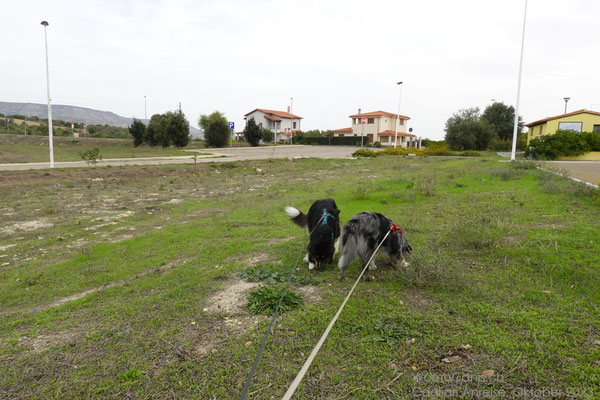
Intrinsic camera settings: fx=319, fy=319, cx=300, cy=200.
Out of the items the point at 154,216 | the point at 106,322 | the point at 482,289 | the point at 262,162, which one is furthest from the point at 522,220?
the point at 262,162

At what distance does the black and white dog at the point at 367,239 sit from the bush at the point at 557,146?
24.5 metres

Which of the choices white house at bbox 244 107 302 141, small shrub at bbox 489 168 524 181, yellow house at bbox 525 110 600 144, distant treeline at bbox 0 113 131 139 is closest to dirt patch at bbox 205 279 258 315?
small shrub at bbox 489 168 524 181

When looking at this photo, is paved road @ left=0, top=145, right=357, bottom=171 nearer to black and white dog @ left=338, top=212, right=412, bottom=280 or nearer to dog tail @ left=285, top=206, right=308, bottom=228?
dog tail @ left=285, top=206, right=308, bottom=228

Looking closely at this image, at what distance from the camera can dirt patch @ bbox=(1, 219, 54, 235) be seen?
28.9 feet

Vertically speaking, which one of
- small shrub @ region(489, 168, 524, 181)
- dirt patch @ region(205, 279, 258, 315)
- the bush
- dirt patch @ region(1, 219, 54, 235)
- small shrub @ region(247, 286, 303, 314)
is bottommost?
dirt patch @ region(1, 219, 54, 235)

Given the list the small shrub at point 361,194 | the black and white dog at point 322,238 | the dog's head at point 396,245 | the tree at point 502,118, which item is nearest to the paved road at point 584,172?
the small shrub at point 361,194

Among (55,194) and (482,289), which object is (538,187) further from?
(55,194)

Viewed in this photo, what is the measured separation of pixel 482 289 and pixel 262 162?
24.2 metres

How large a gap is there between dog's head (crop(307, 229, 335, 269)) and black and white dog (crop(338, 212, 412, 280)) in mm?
532

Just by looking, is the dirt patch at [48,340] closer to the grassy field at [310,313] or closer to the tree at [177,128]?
the grassy field at [310,313]

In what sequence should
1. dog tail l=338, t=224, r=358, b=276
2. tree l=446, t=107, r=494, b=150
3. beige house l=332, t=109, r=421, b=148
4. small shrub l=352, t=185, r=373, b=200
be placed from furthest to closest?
1. beige house l=332, t=109, r=421, b=148
2. tree l=446, t=107, r=494, b=150
3. small shrub l=352, t=185, r=373, b=200
4. dog tail l=338, t=224, r=358, b=276

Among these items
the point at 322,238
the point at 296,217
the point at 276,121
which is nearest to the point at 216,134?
the point at 276,121

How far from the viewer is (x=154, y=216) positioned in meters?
10.6

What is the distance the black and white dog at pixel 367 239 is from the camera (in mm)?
4594
